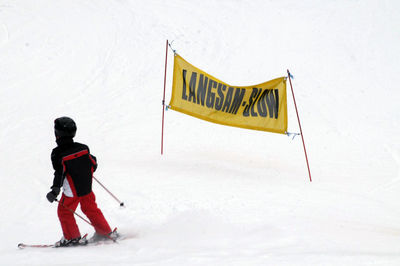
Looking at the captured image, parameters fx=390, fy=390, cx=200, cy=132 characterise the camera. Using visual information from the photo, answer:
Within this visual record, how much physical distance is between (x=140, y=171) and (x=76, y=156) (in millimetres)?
3070

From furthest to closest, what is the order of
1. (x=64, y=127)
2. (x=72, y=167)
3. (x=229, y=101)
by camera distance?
(x=229, y=101) → (x=72, y=167) → (x=64, y=127)

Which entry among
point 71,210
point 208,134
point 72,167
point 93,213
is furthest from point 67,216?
point 208,134

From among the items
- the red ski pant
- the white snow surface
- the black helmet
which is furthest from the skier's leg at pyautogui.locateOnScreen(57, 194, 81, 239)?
the black helmet

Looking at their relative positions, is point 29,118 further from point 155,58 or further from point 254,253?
point 254,253

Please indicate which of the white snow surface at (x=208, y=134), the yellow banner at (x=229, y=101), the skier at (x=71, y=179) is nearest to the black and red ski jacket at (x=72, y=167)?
the skier at (x=71, y=179)

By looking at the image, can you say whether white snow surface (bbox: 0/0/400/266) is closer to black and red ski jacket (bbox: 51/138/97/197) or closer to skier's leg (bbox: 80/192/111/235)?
skier's leg (bbox: 80/192/111/235)

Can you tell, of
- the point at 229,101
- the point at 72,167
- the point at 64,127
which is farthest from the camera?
the point at 229,101

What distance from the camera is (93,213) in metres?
3.85

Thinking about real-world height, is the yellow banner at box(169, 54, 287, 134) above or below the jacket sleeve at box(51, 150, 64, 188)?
above

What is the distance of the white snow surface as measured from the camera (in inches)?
146

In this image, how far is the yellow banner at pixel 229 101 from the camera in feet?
21.9

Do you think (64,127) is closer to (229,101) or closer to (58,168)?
(58,168)

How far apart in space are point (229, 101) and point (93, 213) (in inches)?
145

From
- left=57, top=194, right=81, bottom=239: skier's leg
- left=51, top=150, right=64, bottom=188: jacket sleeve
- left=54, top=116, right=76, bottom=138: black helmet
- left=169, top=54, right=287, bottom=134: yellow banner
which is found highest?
left=169, top=54, right=287, bottom=134: yellow banner
